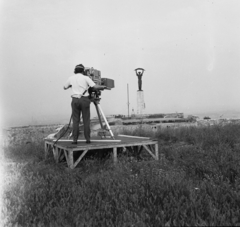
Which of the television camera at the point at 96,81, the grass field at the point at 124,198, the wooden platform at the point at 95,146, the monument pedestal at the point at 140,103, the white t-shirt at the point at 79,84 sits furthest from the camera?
the monument pedestal at the point at 140,103

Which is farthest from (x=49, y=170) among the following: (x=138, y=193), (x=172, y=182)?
(x=172, y=182)

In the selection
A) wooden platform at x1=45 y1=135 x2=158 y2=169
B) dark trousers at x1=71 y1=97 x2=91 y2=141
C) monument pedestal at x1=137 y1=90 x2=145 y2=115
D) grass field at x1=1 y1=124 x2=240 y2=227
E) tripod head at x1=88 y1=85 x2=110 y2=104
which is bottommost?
grass field at x1=1 y1=124 x2=240 y2=227

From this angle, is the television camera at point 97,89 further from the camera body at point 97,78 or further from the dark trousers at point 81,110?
the dark trousers at point 81,110

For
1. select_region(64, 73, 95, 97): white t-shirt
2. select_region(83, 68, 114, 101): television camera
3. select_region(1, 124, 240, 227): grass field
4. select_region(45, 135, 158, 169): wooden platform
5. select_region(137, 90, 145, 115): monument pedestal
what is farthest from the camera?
select_region(137, 90, 145, 115): monument pedestal

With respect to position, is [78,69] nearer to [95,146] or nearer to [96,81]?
[96,81]

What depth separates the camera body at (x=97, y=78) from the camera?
6688 millimetres

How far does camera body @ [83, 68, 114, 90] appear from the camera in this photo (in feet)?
21.9

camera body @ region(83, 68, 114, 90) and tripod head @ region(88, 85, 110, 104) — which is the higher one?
camera body @ region(83, 68, 114, 90)

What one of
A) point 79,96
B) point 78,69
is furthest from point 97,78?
point 79,96

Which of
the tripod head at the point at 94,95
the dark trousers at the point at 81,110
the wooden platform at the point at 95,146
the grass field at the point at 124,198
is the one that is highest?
the tripod head at the point at 94,95

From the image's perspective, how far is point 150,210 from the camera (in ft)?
9.88

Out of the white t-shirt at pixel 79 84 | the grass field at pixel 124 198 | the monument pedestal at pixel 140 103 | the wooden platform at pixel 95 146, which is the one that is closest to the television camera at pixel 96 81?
the white t-shirt at pixel 79 84

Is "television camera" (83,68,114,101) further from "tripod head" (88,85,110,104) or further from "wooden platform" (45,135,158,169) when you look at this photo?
"wooden platform" (45,135,158,169)

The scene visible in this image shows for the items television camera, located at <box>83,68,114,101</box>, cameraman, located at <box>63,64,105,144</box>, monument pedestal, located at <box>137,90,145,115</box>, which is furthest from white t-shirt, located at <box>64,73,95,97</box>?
monument pedestal, located at <box>137,90,145,115</box>
